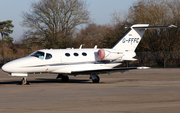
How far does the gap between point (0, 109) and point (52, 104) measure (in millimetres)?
1679

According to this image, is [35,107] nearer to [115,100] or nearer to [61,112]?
[61,112]

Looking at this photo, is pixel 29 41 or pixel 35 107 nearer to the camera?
pixel 35 107

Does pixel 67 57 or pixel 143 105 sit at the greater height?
pixel 67 57

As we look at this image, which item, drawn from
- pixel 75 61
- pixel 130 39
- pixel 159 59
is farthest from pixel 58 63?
pixel 159 59

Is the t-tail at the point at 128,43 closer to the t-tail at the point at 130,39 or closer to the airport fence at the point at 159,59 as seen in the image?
the t-tail at the point at 130,39

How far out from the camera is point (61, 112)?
7684mm

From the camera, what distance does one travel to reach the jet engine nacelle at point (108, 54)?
18812mm

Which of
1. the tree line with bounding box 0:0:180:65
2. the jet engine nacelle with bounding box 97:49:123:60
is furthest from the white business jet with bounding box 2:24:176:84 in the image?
the tree line with bounding box 0:0:180:65

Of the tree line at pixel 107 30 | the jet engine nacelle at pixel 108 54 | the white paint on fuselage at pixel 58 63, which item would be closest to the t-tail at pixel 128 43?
the jet engine nacelle at pixel 108 54

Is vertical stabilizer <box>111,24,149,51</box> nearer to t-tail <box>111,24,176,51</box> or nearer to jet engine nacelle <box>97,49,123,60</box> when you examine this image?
t-tail <box>111,24,176,51</box>

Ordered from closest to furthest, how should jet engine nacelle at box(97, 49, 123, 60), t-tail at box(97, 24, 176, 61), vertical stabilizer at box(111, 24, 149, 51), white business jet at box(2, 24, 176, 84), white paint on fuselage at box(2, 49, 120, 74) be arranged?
1. white paint on fuselage at box(2, 49, 120, 74)
2. white business jet at box(2, 24, 176, 84)
3. jet engine nacelle at box(97, 49, 123, 60)
4. t-tail at box(97, 24, 176, 61)
5. vertical stabilizer at box(111, 24, 149, 51)

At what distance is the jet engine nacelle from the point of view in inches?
741

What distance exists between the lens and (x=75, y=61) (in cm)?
1853

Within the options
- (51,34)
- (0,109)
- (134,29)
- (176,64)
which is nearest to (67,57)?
(134,29)
